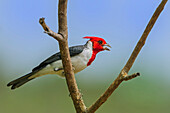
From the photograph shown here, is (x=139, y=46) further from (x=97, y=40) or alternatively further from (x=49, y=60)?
(x=49, y=60)

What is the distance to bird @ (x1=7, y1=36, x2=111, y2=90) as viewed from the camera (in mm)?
3861

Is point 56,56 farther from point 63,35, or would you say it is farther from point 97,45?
point 63,35

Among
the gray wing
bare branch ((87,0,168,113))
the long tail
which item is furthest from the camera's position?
the gray wing

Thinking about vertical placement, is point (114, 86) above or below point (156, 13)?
below

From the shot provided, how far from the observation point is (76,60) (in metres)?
3.88

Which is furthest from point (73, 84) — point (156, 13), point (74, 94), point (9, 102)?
point (9, 102)

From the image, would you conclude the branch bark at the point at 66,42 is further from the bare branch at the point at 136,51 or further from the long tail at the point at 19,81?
the long tail at the point at 19,81

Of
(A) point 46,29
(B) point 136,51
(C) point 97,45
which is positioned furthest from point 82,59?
(A) point 46,29

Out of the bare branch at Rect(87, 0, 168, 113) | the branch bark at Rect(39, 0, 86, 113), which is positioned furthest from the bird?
the bare branch at Rect(87, 0, 168, 113)

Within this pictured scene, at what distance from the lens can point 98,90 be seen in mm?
7738

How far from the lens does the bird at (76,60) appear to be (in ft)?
12.7

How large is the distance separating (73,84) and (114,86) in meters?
0.44

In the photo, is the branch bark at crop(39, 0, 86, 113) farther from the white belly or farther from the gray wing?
the gray wing

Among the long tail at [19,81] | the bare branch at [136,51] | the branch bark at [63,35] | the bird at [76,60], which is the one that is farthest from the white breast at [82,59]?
the bare branch at [136,51]
